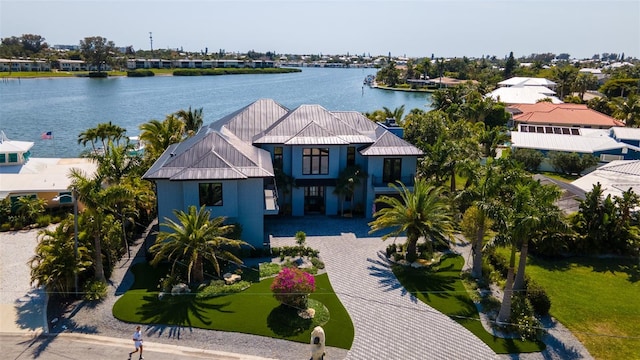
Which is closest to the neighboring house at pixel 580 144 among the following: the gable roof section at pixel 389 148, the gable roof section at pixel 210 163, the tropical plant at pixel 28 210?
the gable roof section at pixel 389 148

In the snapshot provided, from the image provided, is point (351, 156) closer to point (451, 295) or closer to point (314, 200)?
point (314, 200)

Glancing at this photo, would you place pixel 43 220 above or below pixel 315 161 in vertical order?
below

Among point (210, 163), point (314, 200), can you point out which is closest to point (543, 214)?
point (210, 163)

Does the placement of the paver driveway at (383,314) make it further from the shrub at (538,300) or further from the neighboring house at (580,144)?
the neighboring house at (580,144)

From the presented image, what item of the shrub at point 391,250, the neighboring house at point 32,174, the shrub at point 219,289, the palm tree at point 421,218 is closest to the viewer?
the shrub at point 219,289

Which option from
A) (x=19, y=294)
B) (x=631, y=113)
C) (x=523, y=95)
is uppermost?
(x=523, y=95)

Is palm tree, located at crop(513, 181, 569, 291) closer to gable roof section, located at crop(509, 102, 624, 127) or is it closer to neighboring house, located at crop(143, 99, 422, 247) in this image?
neighboring house, located at crop(143, 99, 422, 247)
